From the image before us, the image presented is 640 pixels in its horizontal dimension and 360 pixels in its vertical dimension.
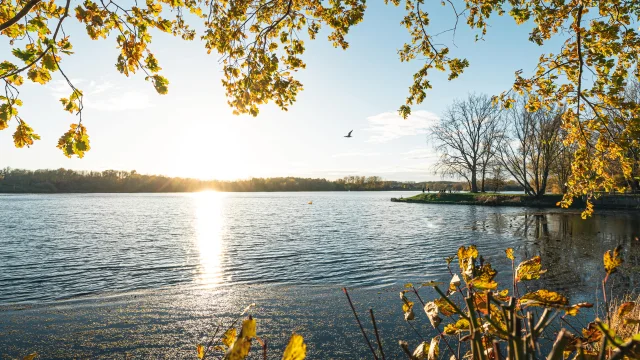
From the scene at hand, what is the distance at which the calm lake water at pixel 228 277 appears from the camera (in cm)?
709

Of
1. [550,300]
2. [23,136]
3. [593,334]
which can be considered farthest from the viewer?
[23,136]

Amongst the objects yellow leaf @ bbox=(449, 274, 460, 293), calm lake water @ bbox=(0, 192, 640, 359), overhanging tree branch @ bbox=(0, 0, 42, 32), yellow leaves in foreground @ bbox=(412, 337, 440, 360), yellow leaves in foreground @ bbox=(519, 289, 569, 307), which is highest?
overhanging tree branch @ bbox=(0, 0, 42, 32)

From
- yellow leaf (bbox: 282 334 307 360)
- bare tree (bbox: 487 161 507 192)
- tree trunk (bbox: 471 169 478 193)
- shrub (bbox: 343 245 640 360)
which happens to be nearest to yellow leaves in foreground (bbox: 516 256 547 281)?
shrub (bbox: 343 245 640 360)

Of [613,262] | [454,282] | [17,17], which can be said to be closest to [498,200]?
[613,262]

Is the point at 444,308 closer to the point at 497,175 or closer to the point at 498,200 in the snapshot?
the point at 498,200

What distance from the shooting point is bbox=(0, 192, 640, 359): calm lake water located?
709 centimetres

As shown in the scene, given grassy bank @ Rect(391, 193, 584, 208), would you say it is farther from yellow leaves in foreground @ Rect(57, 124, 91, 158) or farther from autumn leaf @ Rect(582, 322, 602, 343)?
yellow leaves in foreground @ Rect(57, 124, 91, 158)

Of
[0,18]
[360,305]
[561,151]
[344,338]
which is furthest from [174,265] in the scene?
[561,151]

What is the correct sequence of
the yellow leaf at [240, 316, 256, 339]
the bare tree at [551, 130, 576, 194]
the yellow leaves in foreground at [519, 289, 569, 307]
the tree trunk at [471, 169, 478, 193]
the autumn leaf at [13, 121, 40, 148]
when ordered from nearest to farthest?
the yellow leaf at [240, 316, 256, 339]
the yellow leaves in foreground at [519, 289, 569, 307]
the autumn leaf at [13, 121, 40, 148]
the bare tree at [551, 130, 576, 194]
the tree trunk at [471, 169, 478, 193]

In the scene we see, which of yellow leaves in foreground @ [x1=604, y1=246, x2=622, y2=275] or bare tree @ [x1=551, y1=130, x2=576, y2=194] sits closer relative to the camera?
yellow leaves in foreground @ [x1=604, y1=246, x2=622, y2=275]

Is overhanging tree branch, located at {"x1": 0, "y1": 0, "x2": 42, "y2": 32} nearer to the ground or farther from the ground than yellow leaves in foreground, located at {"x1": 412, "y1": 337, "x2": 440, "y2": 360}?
farther from the ground

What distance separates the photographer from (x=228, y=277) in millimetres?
12148

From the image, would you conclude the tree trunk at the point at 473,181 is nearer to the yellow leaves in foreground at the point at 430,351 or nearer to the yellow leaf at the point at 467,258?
the yellow leaf at the point at 467,258

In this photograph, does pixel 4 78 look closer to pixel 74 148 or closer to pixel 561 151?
pixel 74 148
